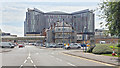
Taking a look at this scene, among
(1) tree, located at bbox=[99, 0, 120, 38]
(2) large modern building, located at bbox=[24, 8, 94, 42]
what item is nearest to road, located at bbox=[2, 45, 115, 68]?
(1) tree, located at bbox=[99, 0, 120, 38]

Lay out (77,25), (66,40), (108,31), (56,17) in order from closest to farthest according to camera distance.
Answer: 1. (108,31)
2. (66,40)
3. (77,25)
4. (56,17)

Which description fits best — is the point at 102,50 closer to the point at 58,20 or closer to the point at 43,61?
the point at 43,61

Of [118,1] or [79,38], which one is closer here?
[118,1]

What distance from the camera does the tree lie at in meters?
21.3

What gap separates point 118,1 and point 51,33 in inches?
3201

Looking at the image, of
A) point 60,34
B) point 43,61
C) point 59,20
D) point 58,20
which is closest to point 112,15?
point 43,61

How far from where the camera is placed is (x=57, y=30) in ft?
331

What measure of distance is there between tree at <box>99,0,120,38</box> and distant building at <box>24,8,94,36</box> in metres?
95.4

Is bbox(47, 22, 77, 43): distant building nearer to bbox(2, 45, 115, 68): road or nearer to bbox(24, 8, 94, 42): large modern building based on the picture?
bbox(24, 8, 94, 42): large modern building

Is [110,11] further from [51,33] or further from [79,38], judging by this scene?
[79,38]

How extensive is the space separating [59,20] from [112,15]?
122 m

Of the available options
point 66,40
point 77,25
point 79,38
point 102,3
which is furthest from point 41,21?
point 102,3

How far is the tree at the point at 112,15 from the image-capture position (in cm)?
2134

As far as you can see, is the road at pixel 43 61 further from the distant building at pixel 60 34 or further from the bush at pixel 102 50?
the distant building at pixel 60 34
